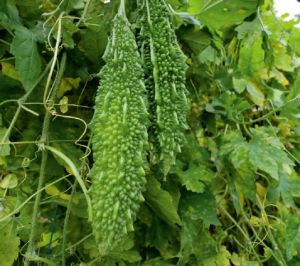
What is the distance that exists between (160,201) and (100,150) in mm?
305

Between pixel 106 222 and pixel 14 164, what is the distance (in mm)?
434

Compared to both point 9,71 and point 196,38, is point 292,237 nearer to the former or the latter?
point 196,38

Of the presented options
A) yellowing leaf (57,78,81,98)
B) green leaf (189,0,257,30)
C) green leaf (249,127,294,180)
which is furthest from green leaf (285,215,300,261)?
yellowing leaf (57,78,81,98)

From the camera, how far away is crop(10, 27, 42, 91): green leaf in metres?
1.02

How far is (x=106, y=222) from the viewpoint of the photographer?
2.60 feet

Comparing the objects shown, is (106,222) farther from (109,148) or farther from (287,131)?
(287,131)

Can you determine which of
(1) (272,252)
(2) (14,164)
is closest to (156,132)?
(2) (14,164)

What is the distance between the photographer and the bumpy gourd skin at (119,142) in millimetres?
801

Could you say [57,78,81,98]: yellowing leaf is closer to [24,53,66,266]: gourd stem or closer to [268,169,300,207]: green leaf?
[24,53,66,266]: gourd stem

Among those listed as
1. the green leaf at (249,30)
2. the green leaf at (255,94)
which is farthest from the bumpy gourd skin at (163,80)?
the green leaf at (255,94)

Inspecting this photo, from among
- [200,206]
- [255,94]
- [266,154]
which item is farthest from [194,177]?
[255,94]

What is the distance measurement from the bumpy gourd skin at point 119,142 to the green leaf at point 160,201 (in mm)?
227

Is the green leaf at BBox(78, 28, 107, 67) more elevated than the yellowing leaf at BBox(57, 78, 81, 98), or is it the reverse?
the green leaf at BBox(78, 28, 107, 67)

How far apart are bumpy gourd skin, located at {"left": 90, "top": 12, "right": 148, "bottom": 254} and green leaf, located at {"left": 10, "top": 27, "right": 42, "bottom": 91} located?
0.20 metres
